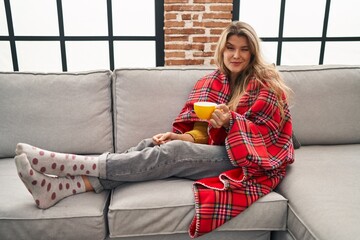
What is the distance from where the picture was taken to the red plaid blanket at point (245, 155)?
1.22 metres

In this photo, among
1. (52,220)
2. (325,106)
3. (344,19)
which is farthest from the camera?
(344,19)

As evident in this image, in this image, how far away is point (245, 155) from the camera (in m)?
1.31

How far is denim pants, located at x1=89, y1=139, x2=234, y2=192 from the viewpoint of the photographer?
1.32 meters

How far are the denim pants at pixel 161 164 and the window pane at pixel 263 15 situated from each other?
161 centimetres

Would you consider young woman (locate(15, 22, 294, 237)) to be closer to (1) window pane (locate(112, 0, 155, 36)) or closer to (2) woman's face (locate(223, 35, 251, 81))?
(2) woman's face (locate(223, 35, 251, 81))

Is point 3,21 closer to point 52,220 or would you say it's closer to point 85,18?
point 85,18

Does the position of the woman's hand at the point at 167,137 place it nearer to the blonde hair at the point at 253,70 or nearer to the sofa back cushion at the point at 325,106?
the blonde hair at the point at 253,70

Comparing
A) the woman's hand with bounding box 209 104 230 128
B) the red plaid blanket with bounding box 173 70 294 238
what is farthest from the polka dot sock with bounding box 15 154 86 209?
the woman's hand with bounding box 209 104 230 128

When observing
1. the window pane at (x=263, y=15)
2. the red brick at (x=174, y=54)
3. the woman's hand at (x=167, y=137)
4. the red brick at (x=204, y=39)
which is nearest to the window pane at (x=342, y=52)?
the window pane at (x=263, y=15)

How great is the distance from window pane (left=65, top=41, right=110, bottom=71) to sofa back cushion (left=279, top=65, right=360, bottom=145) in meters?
1.46

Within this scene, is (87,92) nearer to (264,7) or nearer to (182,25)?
(182,25)

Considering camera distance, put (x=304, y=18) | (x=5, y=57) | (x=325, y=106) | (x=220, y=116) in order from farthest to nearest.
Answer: (x=304, y=18) → (x=5, y=57) → (x=325, y=106) → (x=220, y=116)

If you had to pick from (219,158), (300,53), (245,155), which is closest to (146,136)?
(219,158)

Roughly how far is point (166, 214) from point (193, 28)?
150 cm
